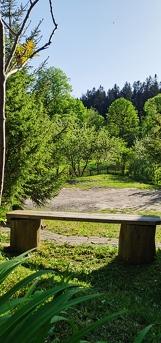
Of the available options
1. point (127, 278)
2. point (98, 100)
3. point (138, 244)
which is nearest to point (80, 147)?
point (138, 244)

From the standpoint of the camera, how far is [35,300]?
998mm

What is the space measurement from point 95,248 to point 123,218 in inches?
54.0

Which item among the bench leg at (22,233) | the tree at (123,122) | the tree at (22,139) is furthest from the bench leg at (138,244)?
the tree at (123,122)

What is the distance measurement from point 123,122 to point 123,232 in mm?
69588

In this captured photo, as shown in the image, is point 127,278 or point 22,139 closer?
point 127,278

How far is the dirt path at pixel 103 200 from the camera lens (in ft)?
76.8

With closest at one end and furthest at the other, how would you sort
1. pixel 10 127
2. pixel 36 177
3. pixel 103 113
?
pixel 10 127 → pixel 36 177 → pixel 103 113

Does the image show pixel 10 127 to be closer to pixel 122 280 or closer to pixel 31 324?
pixel 122 280

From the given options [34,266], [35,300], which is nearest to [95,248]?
[34,266]

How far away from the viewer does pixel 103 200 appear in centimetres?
2666

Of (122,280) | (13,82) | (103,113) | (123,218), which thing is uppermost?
(103,113)

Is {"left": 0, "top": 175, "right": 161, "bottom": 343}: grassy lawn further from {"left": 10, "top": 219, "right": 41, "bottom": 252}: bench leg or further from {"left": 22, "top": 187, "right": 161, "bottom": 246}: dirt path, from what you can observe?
{"left": 22, "top": 187, "right": 161, "bottom": 246}: dirt path

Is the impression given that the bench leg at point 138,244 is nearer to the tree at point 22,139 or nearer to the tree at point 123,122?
the tree at point 22,139

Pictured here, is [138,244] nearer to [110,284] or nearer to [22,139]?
[110,284]
